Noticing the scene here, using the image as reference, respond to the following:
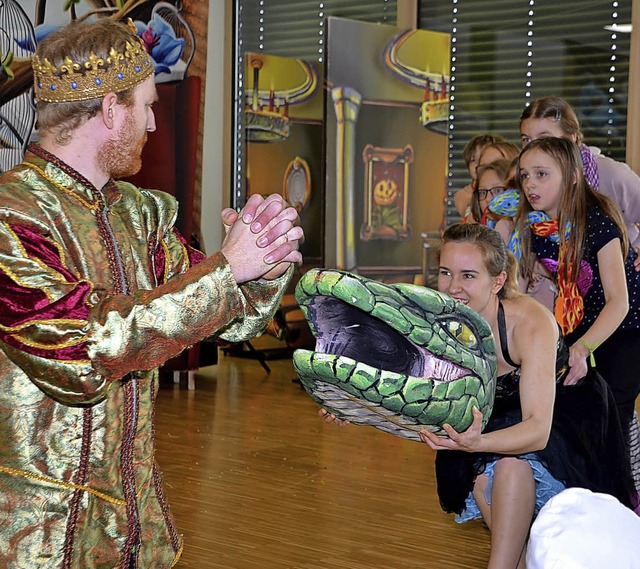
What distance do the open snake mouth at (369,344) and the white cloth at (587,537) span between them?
992mm

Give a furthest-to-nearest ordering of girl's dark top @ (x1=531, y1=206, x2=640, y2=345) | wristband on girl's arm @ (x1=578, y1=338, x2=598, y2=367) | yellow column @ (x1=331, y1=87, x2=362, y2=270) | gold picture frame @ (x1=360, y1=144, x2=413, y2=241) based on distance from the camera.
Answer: gold picture frame @ (x1=360, y1=144, x2=413, y2=241), yellow column @ (x1=331, y1=87, x2=362, y2=270), girl's dark top @ (x1=531, y1=206, x2=640, y2=345), wristband on girl's arm @ (x1=578, y1=338, x2=598, y2=367)

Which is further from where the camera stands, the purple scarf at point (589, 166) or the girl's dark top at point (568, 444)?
the purple scarf at point (589, 166)

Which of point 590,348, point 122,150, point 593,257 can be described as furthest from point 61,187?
point 593,257

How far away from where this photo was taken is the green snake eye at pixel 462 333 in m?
1.91

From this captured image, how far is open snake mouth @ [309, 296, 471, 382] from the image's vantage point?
1.80m

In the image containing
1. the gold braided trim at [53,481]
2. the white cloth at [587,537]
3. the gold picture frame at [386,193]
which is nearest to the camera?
the white cloth at [587,537]

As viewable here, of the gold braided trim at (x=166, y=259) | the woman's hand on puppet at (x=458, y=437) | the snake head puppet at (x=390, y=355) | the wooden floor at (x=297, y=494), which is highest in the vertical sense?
the gold braided trim at (x=166, y=259)

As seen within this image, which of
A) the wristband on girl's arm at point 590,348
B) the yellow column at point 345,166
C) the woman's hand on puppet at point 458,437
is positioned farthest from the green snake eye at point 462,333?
the yellow column at point 345,166

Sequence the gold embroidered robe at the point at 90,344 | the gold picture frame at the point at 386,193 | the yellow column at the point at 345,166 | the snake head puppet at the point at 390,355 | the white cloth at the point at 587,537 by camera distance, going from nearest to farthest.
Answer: the white cloth at the point at 587,537, the gold embroidered robe at the point at 90,344, the snake head puppet at the point at 390,355, the yellow column at the point at 345,166, the gold picture frame at the point at 386,193

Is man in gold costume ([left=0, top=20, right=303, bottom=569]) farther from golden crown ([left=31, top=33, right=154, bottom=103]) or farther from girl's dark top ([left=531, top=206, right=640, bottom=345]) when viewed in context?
girl's dark top ([left=531, top=206, right=640, bottom=345])

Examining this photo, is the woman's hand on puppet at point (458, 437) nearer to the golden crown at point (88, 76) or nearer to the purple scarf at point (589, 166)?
the golden crown at point (88, 76)

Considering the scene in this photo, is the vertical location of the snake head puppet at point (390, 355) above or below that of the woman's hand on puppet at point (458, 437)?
above

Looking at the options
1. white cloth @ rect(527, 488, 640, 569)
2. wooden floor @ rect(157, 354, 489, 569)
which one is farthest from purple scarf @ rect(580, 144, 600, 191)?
white cloth @ rect(527, 488, 640, 569)

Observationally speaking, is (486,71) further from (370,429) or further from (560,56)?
(370,429)
